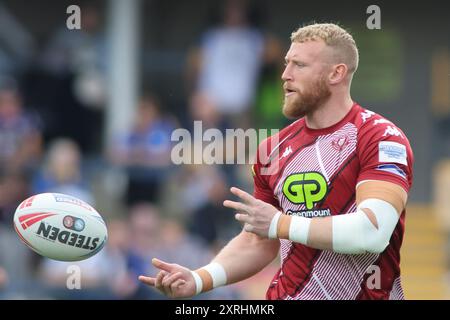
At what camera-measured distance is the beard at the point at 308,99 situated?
616 cm

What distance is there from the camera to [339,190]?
19.9 feet

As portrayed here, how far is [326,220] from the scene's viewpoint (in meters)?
5.78

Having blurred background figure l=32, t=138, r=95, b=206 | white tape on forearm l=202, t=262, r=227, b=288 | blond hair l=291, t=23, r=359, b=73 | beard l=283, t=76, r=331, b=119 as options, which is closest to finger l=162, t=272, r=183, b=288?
white tape on forearm l=202, t=262, r=227, b=288

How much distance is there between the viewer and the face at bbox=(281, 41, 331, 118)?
20.2 ft

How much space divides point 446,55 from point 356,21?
1621mm

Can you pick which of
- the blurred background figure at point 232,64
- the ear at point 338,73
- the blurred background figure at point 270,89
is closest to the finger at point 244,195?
the ear at point 338,73

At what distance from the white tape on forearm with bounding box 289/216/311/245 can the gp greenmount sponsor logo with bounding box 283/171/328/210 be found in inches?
11.9

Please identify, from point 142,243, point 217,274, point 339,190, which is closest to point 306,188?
point 339,190

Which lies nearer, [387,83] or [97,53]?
[97,53]

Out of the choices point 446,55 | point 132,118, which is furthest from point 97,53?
point 446,55

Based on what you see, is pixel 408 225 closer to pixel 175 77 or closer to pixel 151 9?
pixel 175 77

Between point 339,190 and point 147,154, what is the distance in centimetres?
779

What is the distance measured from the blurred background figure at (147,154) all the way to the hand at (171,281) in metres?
7.27
